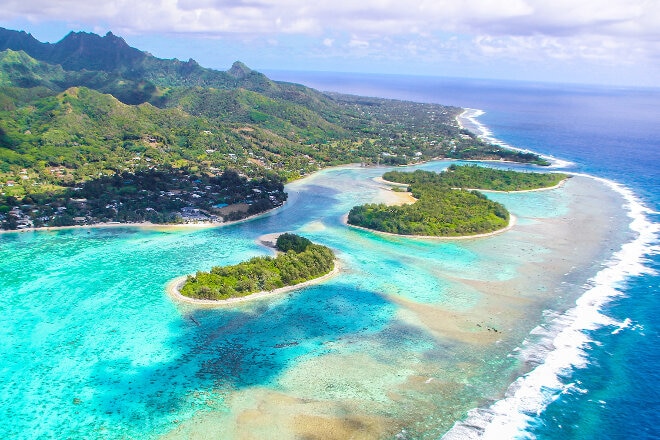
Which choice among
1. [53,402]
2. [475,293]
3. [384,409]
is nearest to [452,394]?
[384,409]

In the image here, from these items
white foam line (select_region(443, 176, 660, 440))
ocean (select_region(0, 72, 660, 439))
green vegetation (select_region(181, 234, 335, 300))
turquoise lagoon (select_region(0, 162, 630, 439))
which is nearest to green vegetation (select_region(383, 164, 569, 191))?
ocean (select_region(0, 72, 660, 439))

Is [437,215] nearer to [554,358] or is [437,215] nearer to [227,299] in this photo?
[554,358]

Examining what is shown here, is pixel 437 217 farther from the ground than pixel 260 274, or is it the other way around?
pixel 437 217

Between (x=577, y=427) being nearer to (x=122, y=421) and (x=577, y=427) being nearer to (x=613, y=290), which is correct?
(x=613, y=290)

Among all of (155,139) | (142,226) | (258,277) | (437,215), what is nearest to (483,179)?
(437,215)

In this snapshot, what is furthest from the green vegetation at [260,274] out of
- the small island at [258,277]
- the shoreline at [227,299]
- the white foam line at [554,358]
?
the white foam line at [554,358]

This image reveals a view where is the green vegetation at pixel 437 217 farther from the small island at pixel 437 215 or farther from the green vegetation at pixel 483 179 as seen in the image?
the green vegetation at pixel 483 179
